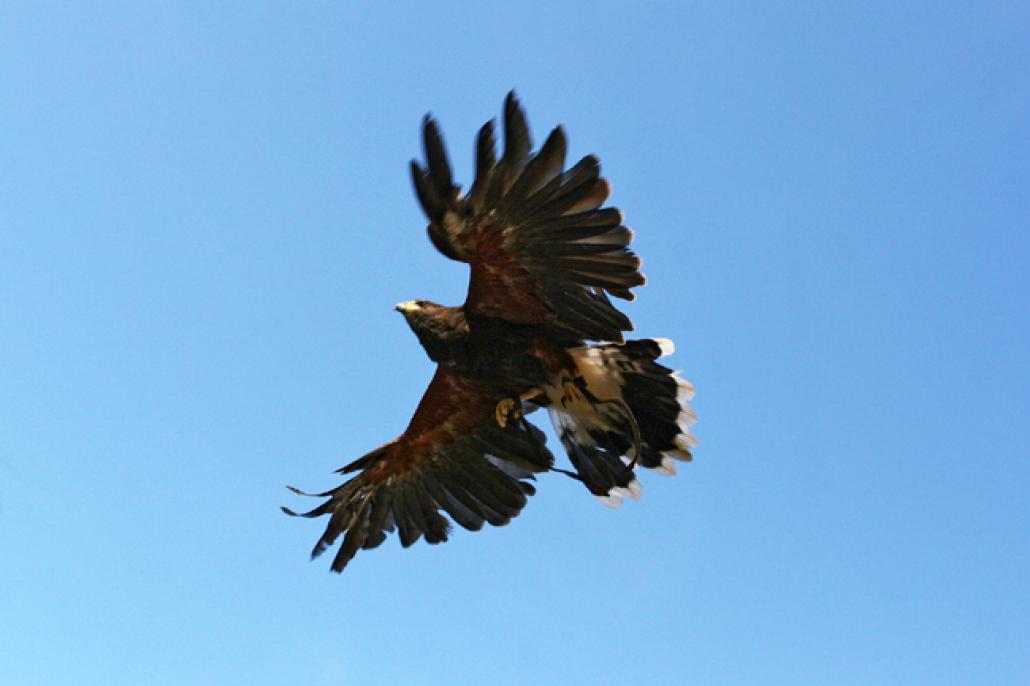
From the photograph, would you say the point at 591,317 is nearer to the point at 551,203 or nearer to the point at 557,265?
the point at 557,265

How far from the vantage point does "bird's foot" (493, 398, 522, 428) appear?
8.89m

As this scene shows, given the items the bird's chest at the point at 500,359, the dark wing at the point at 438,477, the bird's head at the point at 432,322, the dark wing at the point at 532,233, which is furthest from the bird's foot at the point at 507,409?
the dark wing at the point at 532,233

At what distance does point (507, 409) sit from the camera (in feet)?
29.2

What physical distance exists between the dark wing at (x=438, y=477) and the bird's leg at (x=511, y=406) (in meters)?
0.12

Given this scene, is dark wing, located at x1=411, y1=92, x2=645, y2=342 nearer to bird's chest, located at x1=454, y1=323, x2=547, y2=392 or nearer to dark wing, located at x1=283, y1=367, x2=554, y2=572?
bird's chest, located at x1=454, y1=323, x2=547, y2=392

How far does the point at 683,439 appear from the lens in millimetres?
8477

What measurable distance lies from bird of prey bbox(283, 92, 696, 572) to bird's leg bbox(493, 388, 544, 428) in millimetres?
12

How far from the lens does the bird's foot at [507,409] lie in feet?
29.2

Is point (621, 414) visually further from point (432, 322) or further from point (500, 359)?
A: point (432, 322)

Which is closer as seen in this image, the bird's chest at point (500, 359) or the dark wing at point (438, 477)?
the bird's chest at point (500, 359)

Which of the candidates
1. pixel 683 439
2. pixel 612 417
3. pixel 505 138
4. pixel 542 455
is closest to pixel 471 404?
pixel 542 455

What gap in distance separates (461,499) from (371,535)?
0.90 meters

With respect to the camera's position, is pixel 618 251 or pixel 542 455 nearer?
pixel 618 251

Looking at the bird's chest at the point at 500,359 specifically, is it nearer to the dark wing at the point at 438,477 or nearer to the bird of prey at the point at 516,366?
the bird of prey at the point at 516,366
